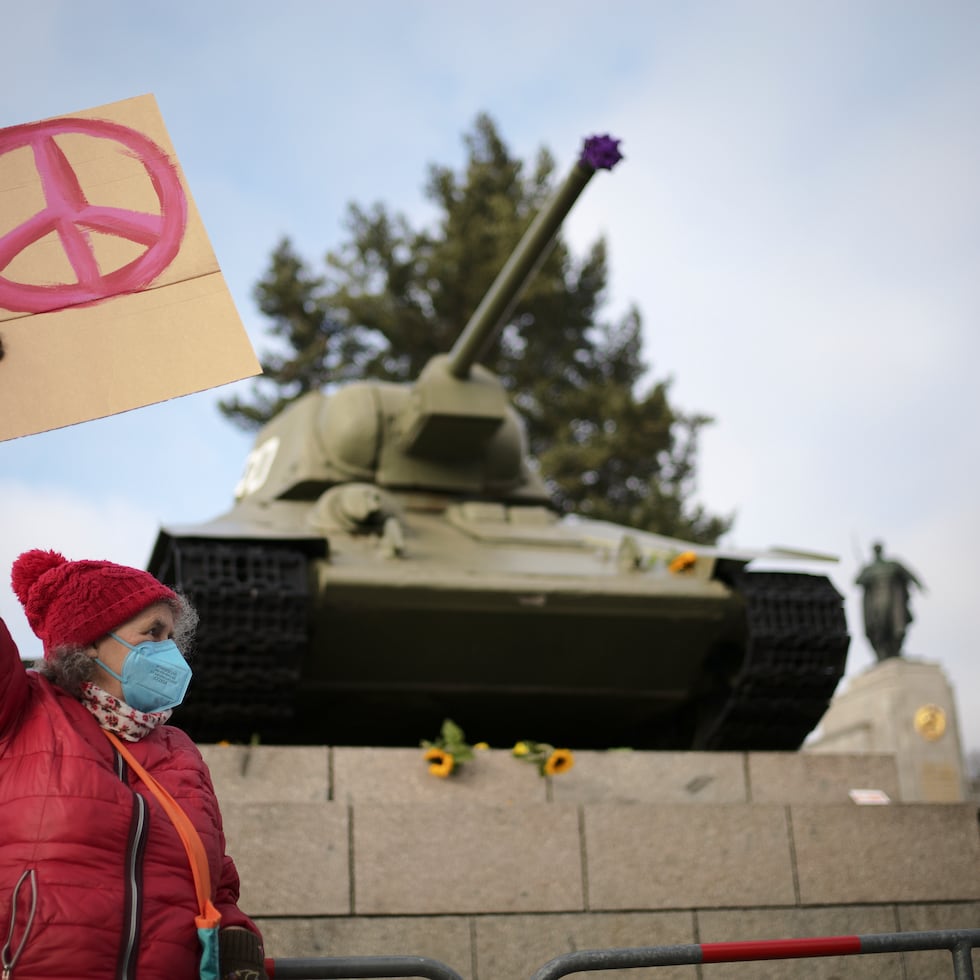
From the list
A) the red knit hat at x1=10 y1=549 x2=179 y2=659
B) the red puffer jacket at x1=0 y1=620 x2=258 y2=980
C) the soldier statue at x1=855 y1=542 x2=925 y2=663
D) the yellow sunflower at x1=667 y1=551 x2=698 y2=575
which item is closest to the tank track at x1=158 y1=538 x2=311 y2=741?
the yellow sunflower at x1=667 y1=551 x2=698 y2=575

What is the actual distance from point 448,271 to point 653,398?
5011 millimetres

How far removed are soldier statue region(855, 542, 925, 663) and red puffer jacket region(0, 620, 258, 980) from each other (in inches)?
697

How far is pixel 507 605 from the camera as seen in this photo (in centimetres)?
782

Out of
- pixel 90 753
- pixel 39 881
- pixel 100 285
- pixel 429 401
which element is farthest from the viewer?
pixel 429 401

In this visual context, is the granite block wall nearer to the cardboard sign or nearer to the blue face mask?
the blue face mask

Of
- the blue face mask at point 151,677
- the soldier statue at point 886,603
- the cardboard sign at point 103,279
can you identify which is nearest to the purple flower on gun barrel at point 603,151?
the cardboard sign at point 103,279

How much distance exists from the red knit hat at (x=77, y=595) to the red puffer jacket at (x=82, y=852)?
12 centimetres

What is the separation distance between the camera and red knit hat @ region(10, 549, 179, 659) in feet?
9.34

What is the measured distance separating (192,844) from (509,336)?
1071 inches

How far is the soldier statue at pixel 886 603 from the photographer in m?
19.3

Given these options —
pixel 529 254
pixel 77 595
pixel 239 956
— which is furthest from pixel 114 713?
pixel 529 254

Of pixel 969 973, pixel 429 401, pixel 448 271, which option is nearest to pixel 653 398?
pixel 448 271

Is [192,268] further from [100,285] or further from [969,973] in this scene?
[969,973]

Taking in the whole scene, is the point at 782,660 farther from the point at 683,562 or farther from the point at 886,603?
the point at 886,603
